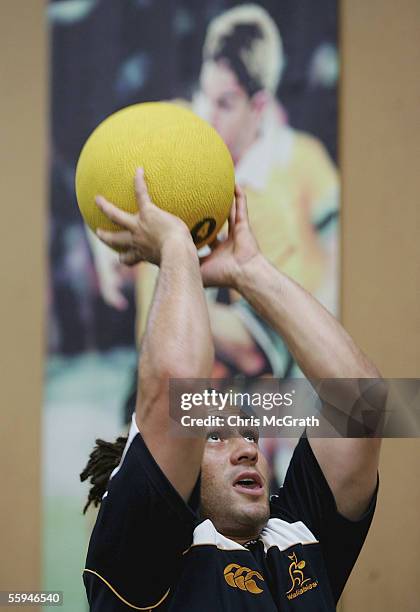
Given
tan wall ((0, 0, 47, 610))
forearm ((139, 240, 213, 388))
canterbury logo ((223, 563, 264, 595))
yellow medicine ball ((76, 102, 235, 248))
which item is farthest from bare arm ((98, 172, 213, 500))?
tan wall ((0, 0, 47, 610))

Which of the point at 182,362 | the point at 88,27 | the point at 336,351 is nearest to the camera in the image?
the point at 182,362

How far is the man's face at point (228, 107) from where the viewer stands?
3.20m

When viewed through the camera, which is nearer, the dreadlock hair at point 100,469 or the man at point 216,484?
the man at point 216,484

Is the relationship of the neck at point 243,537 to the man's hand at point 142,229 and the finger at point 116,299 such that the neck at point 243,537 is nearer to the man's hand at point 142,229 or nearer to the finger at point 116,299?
the man's hand at point 142,229

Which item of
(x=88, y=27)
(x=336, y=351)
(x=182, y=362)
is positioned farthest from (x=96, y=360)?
(x=182, y=362)

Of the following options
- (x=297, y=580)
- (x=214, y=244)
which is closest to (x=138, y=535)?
(x=297, y=580)

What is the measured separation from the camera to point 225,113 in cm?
321

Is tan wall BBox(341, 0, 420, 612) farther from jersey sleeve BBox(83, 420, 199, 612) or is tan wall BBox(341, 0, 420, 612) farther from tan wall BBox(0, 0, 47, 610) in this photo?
jersey sleeve BBox(83, 420, 199, 612)

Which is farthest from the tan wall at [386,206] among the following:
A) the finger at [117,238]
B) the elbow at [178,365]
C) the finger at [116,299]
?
the elbow at [178,365]

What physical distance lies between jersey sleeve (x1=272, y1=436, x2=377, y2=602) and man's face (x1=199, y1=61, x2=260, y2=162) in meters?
1.71

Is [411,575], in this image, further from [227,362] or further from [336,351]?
[336,351]

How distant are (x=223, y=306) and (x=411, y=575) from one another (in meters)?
1.20

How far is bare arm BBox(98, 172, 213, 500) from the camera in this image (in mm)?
1258

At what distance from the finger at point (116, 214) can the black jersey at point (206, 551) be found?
0.36 metres
